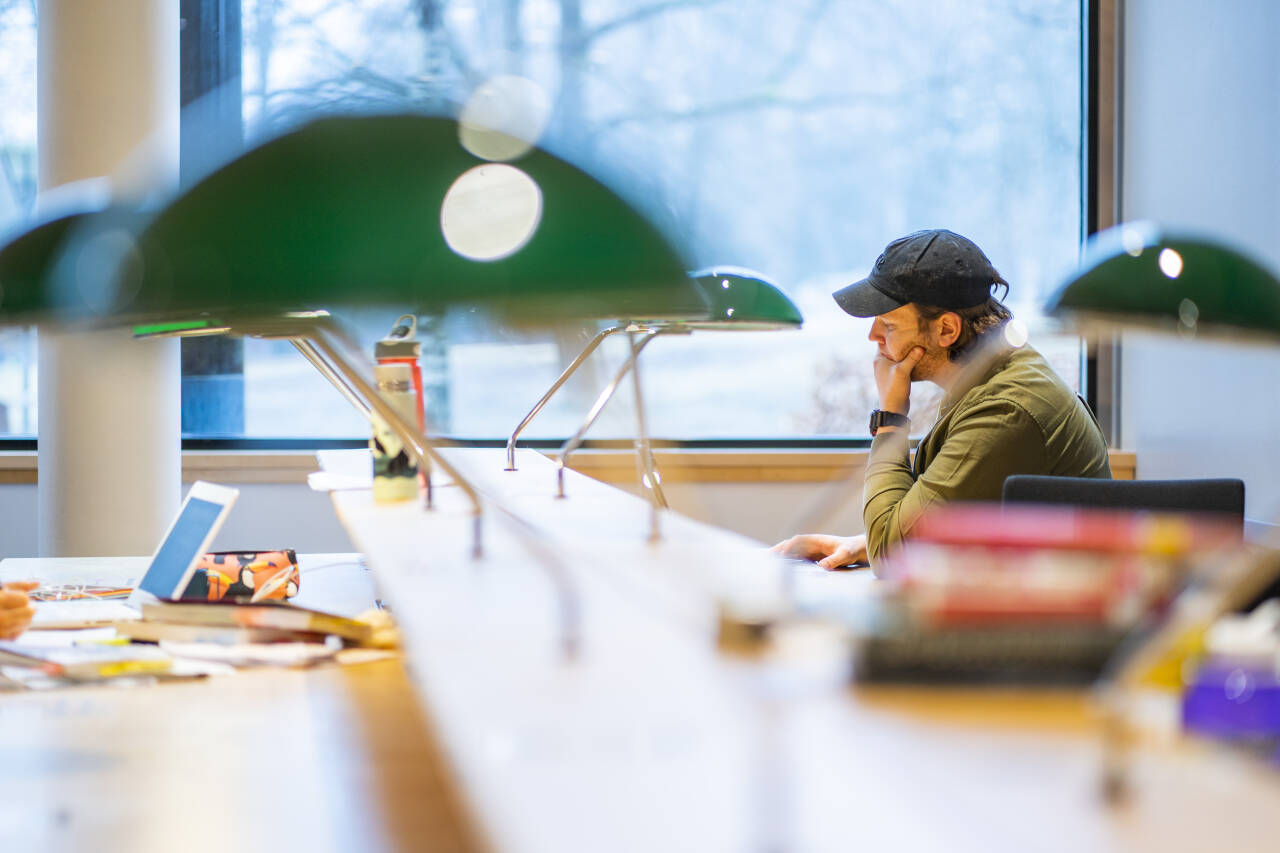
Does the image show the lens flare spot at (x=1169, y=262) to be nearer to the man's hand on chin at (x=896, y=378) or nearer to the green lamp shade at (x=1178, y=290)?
the green lamp shade at (x=1178, y=290)

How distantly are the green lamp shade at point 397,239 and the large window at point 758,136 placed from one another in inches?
127

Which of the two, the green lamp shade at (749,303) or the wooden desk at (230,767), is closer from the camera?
the wooden desk at (230,767)

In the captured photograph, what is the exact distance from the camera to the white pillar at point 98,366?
3250 mm

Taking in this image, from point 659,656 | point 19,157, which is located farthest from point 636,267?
point 19,157

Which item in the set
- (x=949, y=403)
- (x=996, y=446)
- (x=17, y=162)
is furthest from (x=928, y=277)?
(x=17, y=162)

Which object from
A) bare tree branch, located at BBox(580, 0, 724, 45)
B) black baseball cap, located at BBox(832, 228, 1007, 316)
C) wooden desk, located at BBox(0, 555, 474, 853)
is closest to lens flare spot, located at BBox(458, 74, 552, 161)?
wooden desk, located at BBox(0, 555, 474, 853)

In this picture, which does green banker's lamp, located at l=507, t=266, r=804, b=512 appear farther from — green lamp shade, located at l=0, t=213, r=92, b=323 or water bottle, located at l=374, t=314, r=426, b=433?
green lamp shade, located at l=0, t=213, r=92, b=323

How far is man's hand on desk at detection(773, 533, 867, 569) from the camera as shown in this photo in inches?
91.6

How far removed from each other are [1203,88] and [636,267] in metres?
3.67

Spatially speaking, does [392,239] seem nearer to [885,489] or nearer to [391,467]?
[391,467]

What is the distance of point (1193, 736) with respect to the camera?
2.32ft

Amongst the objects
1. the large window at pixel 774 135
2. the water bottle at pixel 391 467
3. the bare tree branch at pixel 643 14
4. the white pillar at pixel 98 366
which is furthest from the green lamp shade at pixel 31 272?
the bare tree branch at pixel 643 14

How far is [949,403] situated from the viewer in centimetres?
232

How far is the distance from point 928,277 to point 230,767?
1.62 meters
